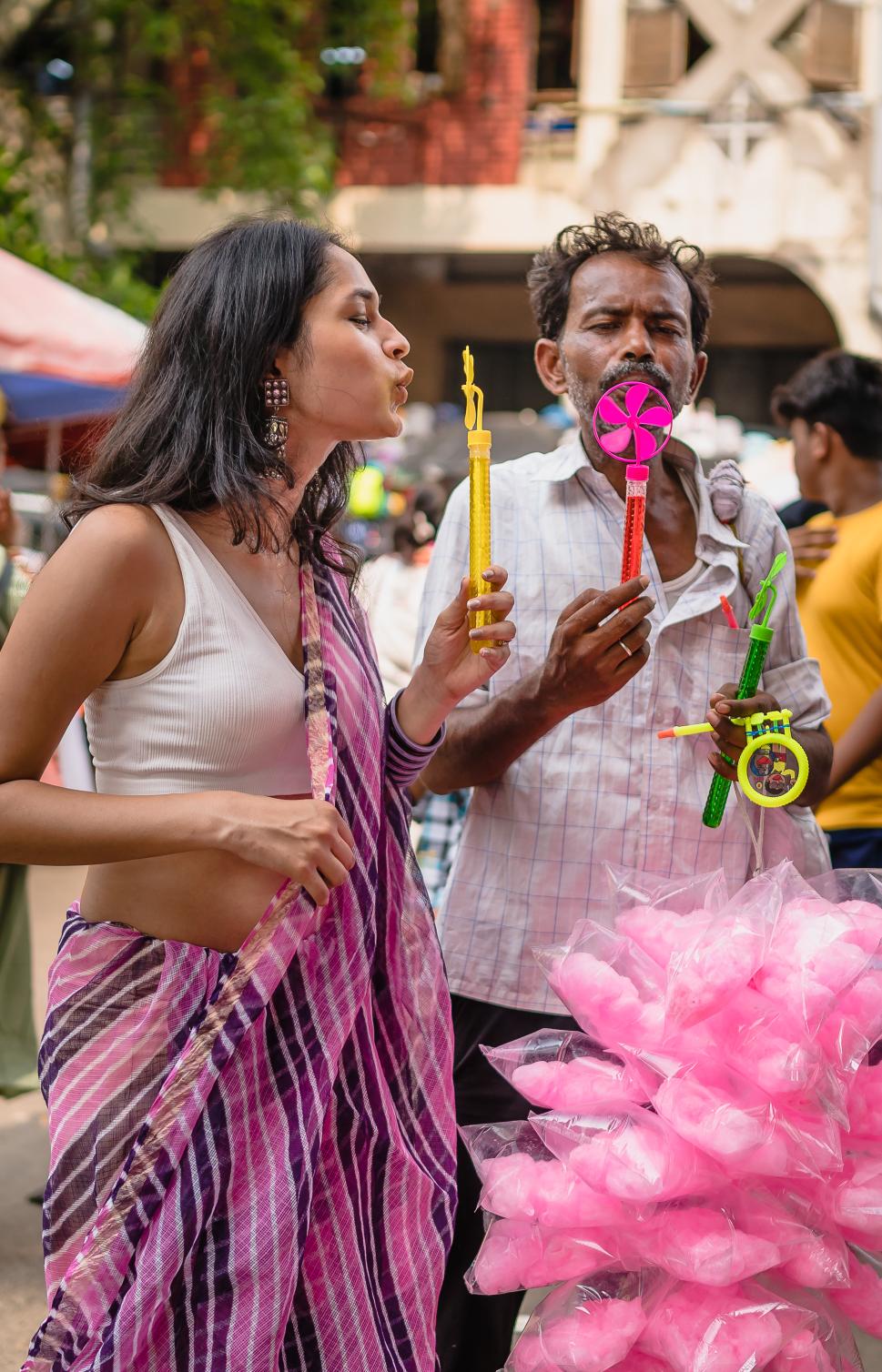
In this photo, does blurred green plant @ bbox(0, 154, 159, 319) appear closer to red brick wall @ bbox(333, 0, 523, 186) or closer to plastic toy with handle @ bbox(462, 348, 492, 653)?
red brick wall @ bbox(333, 0, 523, 186)

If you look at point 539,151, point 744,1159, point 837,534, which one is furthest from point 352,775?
point 539,151

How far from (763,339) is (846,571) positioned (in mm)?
11109

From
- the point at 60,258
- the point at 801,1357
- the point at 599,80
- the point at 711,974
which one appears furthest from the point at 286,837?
the point at 599,80

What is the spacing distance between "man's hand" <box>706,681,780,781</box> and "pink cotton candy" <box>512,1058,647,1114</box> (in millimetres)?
458

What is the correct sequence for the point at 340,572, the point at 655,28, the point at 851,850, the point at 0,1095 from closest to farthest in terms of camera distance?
the point at 340,572, the point at 851,850, the point at 0,1095, the point at 655,28

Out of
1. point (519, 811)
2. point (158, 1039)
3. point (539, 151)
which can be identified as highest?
point (539, 151)

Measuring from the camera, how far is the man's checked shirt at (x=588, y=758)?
2236 millimetres

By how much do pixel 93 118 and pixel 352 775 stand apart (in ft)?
40.3

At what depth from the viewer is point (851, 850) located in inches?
126

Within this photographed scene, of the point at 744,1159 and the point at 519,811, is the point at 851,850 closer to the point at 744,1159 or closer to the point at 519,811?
the point at 519,811

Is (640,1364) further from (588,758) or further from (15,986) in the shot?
(15,986)

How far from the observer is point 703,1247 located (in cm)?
174

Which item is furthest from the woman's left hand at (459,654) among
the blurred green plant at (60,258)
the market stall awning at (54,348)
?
the blurred green plant at (60,258)

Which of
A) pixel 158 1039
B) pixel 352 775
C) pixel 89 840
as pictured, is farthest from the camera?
pixel 352 775
